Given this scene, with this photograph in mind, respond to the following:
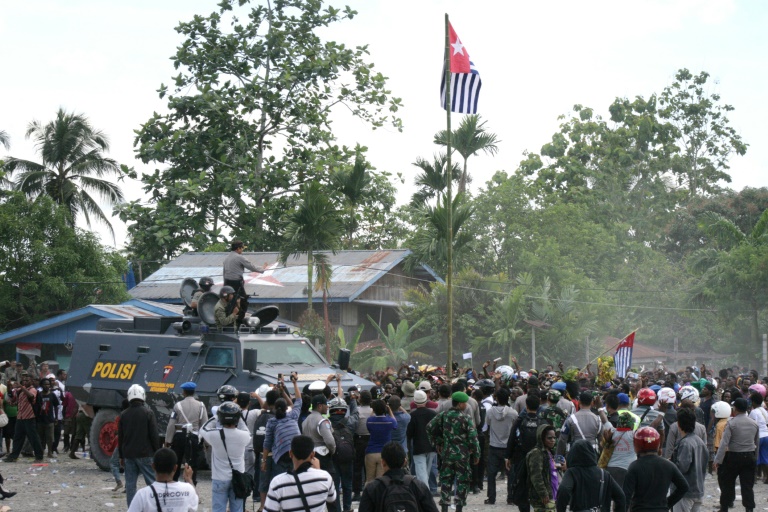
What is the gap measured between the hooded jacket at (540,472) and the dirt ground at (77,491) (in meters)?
3.76

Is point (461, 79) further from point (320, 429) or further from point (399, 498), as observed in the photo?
point (399, 498)

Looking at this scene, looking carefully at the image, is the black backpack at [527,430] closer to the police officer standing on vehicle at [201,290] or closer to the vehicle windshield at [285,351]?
the vehicle windshield at [285,351]

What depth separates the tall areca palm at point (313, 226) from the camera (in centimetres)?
3011

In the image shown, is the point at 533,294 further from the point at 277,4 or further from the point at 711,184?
the point at 711,184

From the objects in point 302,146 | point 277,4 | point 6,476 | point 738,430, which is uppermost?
point 277,4

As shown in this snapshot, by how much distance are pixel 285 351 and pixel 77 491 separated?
13.5 ft

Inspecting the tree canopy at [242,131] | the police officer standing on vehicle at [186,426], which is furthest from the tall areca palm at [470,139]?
the police officer standing on vehicle at [186,426]

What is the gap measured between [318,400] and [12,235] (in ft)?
84.3

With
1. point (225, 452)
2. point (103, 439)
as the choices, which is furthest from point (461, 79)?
point (225, 452)

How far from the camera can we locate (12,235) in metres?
35.2

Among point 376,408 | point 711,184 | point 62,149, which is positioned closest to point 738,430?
point 376,408

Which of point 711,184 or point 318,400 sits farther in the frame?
point 711,184

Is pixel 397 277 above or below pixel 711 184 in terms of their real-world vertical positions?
below

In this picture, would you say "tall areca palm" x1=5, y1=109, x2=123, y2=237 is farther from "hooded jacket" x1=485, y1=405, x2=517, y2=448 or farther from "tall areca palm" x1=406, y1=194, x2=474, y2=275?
"hooded jacket" x1=485, y1=405, x2=517, y2=448
